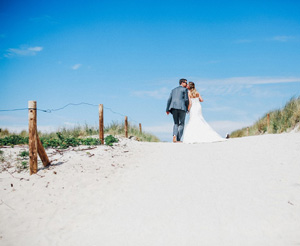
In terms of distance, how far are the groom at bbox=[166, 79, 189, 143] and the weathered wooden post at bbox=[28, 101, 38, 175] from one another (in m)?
7.13

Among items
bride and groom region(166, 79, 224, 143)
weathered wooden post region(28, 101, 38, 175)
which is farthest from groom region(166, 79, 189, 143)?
weathered wooden post region(28, 101, 38, 175)

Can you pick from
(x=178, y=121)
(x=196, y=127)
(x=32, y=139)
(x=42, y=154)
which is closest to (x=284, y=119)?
(x=196, y=127)

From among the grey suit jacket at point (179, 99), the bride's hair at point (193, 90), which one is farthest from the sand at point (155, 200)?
the bride's hair at point (193, 90)

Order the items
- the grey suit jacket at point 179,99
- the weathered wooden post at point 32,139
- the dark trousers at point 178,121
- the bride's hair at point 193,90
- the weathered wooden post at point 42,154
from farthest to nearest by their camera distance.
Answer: the bride's hair at point 193,90
the dark trousers at point 178,121
the grey suit jacket at point 179,99
the weathered wooden post at point 42,154
the weathered wooden post at point 32,139

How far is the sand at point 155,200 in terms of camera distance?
5.21 m

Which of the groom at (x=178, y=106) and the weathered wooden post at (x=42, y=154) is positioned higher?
the groom at (x=178, y=106)

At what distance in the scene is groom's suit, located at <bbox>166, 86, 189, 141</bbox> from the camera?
538 inches

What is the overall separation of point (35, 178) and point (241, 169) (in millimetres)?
5258

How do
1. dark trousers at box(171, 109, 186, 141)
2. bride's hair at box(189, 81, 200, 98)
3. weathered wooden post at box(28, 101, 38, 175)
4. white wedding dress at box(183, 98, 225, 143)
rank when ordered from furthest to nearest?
bride's hair at box(189, 81, 200, 98) < dark trousers at box(171, 109, 186, 141) < white wedding dress at box(183, 98, 225, 143) < weathered wooden post at box(28, 101, 38, 175)

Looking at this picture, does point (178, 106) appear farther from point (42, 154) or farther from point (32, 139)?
point (32, 139)

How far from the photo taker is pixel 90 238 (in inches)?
205

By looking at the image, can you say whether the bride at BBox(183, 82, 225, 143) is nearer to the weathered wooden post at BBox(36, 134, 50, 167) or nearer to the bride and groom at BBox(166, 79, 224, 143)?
the bride and groom at BBox(166, 79, 224, 143)

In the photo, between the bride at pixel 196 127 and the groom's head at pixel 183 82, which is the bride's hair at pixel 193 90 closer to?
the bride at pixel 196 127

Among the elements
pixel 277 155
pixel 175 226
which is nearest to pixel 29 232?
pixel 175 226
